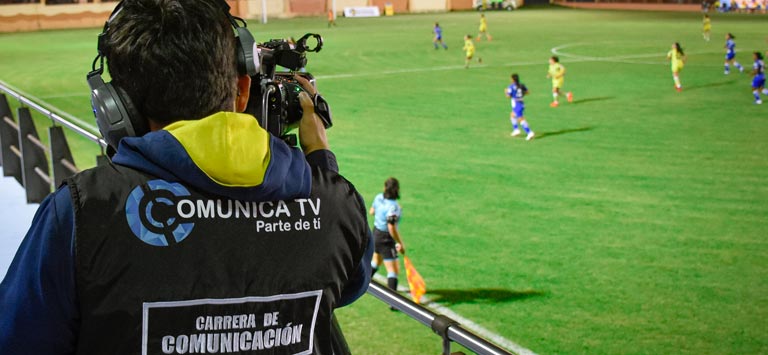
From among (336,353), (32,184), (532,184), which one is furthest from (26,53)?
(336,353)

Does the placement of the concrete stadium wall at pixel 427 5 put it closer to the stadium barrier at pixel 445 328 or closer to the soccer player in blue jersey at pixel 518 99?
the soccer player in blue jersey at pixel 518 99

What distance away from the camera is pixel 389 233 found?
414 inches

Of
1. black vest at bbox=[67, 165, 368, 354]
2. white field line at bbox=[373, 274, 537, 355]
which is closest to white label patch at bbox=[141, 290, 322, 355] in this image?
black vest at bbox=[67, 165, 368, 354]

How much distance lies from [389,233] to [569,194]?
5297 mm

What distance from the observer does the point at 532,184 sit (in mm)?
15430

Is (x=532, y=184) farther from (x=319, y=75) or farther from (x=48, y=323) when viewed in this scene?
(x=319, y=75)

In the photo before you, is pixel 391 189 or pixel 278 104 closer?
pixel 278 104

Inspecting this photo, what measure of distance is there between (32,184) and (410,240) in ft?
20.2

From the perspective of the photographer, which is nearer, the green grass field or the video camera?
the video camera

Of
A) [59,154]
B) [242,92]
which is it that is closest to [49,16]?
[59,154]

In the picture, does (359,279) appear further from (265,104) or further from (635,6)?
(635,6)

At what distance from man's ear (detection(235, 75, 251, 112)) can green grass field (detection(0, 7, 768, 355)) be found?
22.4ft

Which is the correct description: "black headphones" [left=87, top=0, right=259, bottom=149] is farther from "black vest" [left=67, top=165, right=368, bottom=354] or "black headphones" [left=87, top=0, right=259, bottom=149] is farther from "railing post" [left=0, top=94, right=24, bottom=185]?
"railing post" [left=0, top=94, right=24, bottom=185]

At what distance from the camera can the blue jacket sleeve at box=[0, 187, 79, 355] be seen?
5.80 ft
